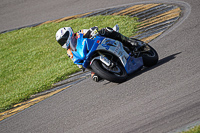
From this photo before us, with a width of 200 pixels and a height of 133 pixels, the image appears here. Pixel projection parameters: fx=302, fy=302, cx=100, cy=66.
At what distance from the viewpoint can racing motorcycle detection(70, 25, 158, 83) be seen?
6102 mm

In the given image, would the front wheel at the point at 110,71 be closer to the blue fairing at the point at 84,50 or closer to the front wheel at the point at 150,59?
the blue fairing at the point at 84,50

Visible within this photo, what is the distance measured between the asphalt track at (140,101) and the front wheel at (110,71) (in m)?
0.18

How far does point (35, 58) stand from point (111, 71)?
590 centimetres

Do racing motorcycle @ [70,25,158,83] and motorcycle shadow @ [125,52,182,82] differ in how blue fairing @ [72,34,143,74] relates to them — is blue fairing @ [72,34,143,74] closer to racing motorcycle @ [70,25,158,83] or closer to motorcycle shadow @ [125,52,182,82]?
racing motorcycle @ [70,25,158,83]

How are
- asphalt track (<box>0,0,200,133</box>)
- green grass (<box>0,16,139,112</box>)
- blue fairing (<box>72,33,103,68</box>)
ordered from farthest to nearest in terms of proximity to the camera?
green grass (<box>0,16,139,112</box>) → blue fairing (<box>72,33,103,68</box>) → asphalt track (<box>0,0,200,133</box>)

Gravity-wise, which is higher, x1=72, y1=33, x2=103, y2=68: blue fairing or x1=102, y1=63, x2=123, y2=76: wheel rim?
x1=72, y1=33, x2=103, y2=68: blue fairing

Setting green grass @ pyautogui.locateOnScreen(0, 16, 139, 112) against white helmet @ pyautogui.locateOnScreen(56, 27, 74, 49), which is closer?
white helmet @ pyautogui.locateOnScreen(56, 27, 74, 49)

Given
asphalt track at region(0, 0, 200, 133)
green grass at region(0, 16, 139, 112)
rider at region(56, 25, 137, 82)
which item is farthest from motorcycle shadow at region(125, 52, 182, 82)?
green grass at region(0, 16, 139, 112)

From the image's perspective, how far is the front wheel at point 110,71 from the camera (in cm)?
591

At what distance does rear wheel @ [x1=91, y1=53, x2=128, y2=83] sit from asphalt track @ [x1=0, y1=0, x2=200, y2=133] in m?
0.18

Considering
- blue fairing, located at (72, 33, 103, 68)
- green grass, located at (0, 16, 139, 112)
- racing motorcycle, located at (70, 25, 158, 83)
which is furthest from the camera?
green grass, located at (0, 16, 139, 112)

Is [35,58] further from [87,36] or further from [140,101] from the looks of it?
[140,101]

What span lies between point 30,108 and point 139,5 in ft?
22.0

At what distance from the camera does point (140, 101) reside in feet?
17.1
